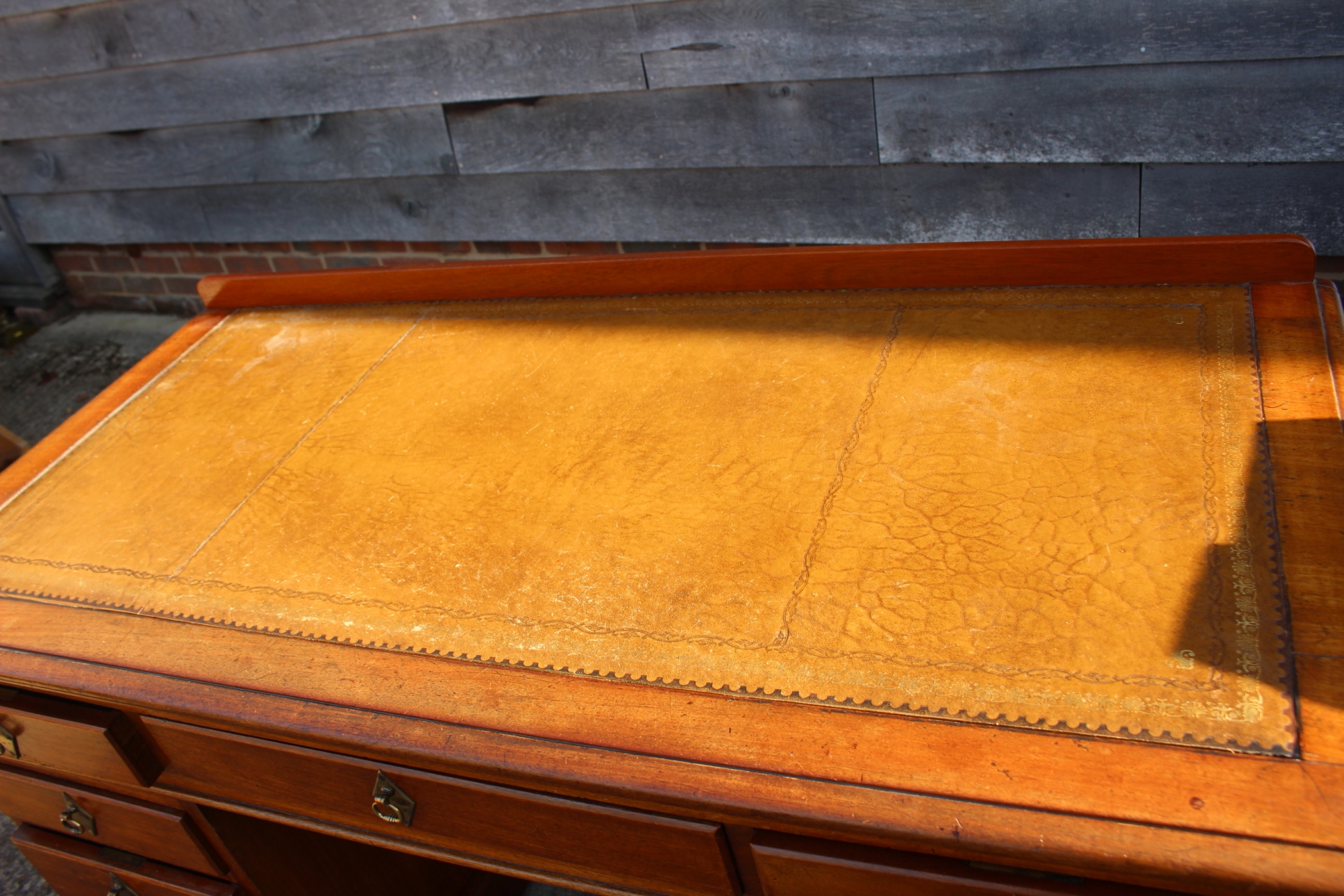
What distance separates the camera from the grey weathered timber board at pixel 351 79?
7.81 ft

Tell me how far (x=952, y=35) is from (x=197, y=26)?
2186 millimetres

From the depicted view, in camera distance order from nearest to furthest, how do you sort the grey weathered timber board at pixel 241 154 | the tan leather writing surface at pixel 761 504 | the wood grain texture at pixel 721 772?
the wood grain texture at pixel 721 772, the tan leather writing surface at pixel 761 504, the grey weathered timber board at pixel 241 154

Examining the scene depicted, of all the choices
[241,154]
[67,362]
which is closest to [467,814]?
[241,154]

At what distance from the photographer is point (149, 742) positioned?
1284mm

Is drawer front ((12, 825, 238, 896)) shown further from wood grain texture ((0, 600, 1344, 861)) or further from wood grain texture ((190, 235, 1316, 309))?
wood grain texture ((190, 235, 1316, 309))

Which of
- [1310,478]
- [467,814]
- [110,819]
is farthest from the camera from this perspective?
[110,819]

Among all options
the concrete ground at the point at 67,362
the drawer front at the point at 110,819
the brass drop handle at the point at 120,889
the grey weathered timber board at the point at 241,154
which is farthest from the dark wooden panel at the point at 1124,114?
the concrete ground at the point at 67,362

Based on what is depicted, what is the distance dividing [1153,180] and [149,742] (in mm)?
2048

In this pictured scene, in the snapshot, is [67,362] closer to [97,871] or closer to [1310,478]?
[97,871]

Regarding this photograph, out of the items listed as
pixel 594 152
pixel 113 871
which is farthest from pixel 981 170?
pixel 113 871

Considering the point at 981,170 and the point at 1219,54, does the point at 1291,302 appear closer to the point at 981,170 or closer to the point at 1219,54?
the point at 1219,54

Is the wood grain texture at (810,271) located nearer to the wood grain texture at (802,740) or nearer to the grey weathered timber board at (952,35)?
the grey weathered timber board at (952,35)

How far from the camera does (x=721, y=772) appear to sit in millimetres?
860

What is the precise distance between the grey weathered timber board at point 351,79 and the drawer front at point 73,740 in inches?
70.3
